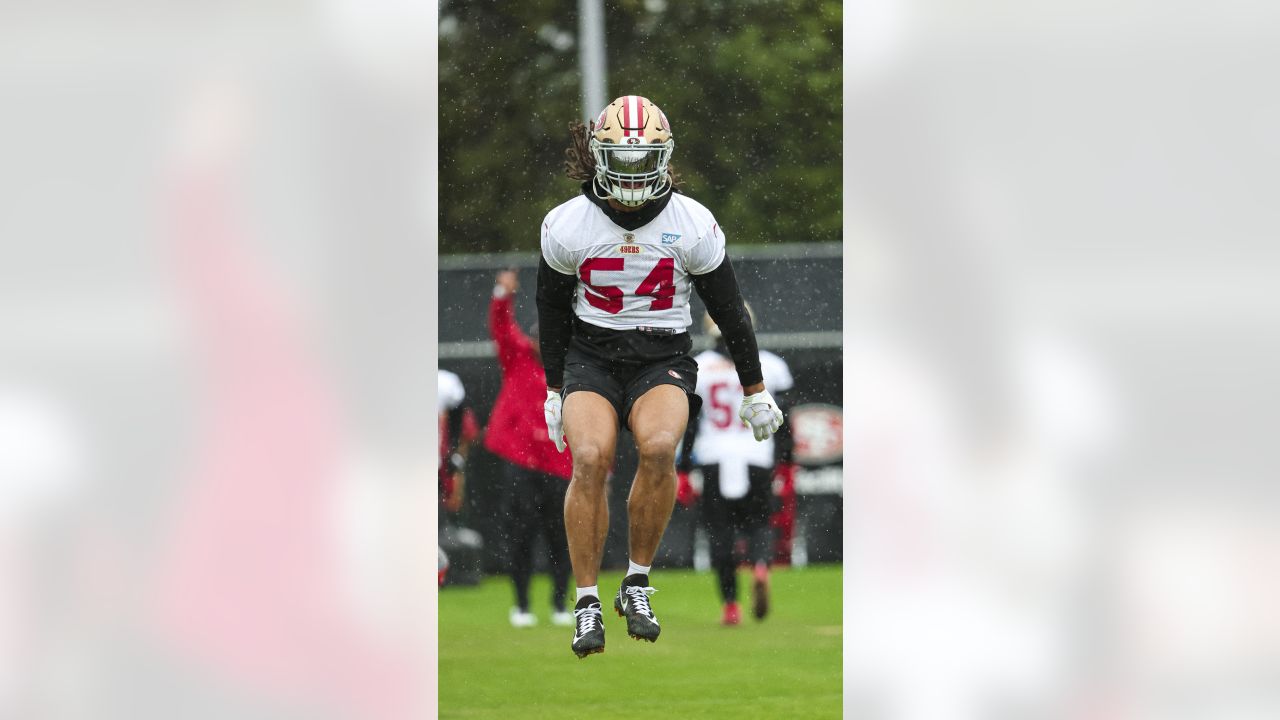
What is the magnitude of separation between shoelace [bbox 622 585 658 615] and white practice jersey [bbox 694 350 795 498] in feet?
2.72

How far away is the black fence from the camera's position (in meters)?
5.73

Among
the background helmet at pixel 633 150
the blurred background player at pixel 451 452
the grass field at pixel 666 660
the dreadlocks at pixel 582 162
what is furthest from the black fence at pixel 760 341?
the background helmet at pixel 633 150

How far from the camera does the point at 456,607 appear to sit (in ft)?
19.1

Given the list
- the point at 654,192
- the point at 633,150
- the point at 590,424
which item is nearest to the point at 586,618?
the point at 590,424

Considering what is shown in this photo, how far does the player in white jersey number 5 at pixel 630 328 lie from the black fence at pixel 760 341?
0.62 metres

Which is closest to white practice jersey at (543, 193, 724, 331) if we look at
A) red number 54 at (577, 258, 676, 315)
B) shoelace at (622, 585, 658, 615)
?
red number 54 at (577, 258, 676, 315)

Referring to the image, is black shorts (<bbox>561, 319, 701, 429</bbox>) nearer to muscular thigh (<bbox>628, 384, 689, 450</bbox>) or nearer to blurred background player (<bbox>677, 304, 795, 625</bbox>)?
muscular thigh (<bbox>628, 384, 689, 450</bbox>)

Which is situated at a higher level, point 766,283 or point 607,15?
point 607,15

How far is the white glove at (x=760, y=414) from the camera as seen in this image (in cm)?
510

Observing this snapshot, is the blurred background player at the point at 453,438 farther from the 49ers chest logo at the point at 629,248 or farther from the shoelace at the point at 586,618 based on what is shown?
the 49ers chest logo at the point at 629,248
